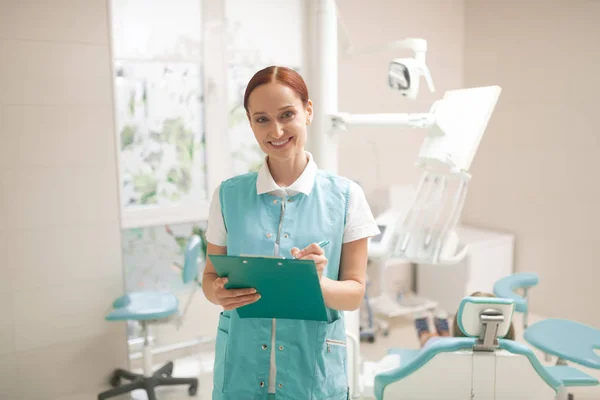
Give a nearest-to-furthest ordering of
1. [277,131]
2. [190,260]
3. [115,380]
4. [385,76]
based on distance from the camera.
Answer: [277,131] → [190,260] → [115,380] → [385,76]

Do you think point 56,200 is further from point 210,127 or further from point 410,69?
point 410,69

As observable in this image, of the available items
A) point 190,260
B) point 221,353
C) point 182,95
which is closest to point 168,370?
point 190,260

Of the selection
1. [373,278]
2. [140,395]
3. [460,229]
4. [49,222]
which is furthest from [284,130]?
[460,229]

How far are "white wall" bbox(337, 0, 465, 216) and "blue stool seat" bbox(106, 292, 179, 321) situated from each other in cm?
157

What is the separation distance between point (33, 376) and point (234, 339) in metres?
2.03

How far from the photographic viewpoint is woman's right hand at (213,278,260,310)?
1143mm

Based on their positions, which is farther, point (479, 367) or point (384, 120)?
point (384, 120)

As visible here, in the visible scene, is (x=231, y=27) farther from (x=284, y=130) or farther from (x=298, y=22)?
(x=284, y=130)

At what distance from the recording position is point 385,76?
3.99m

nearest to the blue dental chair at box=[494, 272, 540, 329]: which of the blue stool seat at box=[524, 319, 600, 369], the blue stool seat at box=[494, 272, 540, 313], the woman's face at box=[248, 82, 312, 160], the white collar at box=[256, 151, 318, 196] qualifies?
the blue stool seat at box=[494, 272, 540, 313]

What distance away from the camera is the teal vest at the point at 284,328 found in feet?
4.16

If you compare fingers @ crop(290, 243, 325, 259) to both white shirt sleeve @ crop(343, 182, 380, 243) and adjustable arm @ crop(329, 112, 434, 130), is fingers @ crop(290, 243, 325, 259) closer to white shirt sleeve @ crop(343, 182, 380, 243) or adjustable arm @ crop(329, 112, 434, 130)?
white shirt sleeve @ crop(343, 182, 380, 243)

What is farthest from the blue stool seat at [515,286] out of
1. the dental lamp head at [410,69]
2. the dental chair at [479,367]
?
the dental lamp head at [410,69]

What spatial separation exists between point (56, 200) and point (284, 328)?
1943mm
